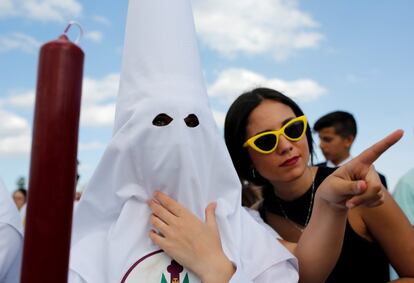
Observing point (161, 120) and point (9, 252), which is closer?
point (161, 120)

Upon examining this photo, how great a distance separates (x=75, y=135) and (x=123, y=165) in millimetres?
895

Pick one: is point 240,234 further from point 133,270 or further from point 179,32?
point 179,32

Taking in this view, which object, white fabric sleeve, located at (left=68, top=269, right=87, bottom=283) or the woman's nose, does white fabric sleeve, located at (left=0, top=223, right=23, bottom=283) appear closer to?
white fabric sleeve, located at (left=68, top=269, right=87, bottom=283)

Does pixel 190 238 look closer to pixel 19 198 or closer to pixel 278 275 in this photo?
pixel 278 275

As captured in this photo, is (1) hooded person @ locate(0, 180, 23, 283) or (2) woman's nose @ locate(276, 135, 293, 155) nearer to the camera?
(1) hooded person @ locate(0, 180, 23, 283)

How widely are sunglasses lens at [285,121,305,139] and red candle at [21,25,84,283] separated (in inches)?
57.5

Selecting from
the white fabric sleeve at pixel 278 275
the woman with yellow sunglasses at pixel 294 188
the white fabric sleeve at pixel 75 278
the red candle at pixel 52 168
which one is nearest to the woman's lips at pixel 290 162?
the woman with yellow sunglasses at pixel 294 188

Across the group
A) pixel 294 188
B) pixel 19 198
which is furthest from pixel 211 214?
pixel 19 198

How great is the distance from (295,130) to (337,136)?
2.86 metres

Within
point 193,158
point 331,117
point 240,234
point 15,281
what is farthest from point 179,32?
point 331,117

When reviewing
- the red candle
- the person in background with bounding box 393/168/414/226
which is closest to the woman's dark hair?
the person in background with bounding box 393/168/414/226

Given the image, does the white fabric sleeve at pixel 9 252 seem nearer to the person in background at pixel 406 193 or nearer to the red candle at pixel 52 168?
the red candle at pixel 52 168

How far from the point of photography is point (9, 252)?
1704 millimetres

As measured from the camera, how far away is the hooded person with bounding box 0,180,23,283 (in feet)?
5.55
